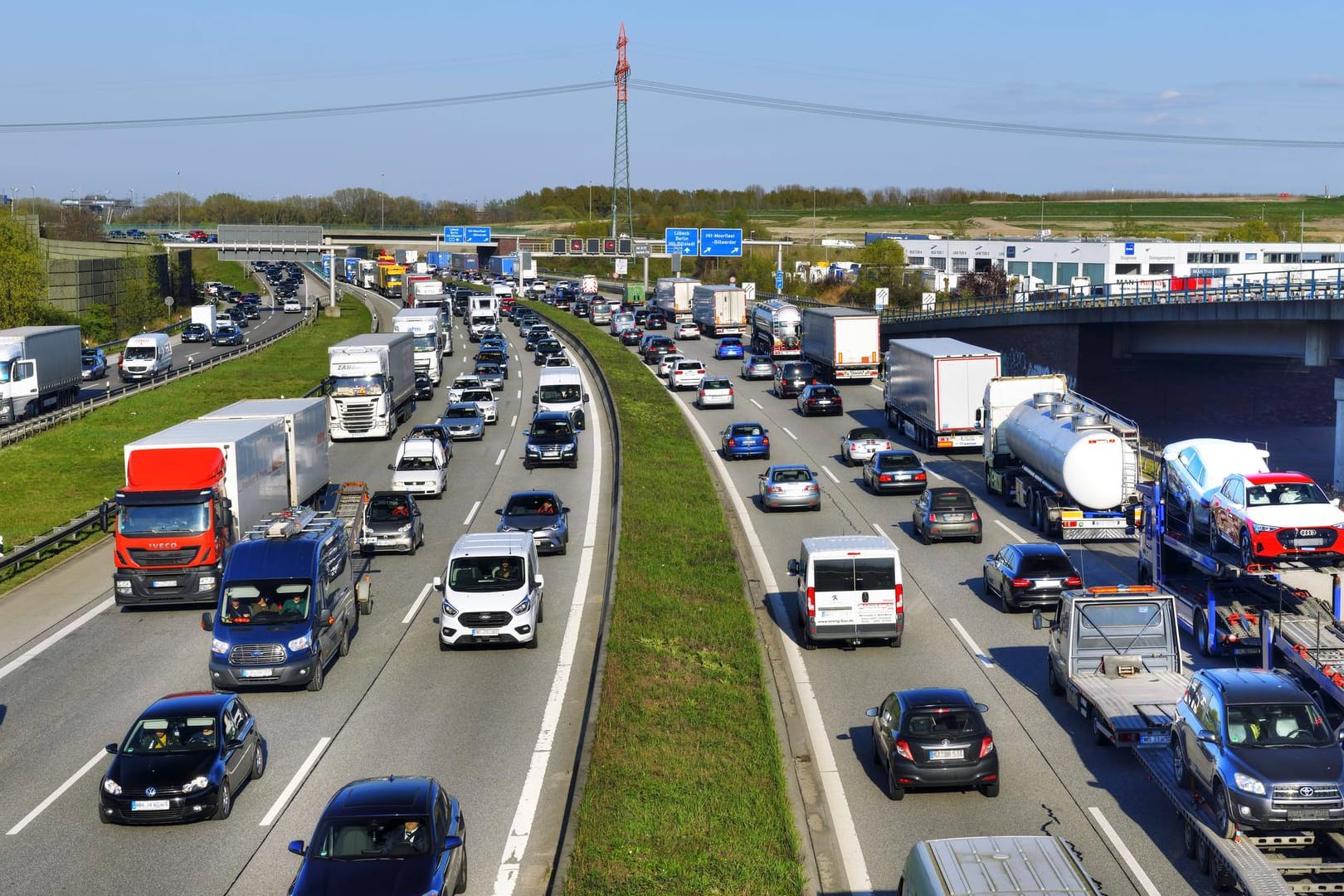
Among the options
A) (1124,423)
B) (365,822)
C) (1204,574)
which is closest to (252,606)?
(365,822)

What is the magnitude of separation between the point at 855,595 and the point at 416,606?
32.7ft

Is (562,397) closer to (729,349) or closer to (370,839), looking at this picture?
(729,349)

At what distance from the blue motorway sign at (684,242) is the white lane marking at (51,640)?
93998 mm

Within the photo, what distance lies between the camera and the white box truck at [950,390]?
4925 cm

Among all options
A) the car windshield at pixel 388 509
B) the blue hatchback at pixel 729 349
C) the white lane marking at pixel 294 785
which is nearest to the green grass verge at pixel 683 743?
the white lane marking at pixel 294 785

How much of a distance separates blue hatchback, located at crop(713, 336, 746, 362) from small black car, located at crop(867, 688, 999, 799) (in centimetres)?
6594

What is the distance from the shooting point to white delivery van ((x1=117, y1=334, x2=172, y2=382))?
76.2 m

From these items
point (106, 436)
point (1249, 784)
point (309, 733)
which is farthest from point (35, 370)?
point (1249, 784)

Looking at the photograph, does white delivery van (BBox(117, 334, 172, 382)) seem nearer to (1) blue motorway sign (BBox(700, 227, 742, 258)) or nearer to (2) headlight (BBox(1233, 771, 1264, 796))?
(1) blue motorway sign (BBox(700, 227, 742, 258))

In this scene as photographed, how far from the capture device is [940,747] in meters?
18.8

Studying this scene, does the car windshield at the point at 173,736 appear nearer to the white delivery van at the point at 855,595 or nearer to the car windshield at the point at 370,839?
the car windshield at the point at 370,839

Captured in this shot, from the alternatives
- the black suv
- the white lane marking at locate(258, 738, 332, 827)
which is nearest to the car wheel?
the white lane marking at locate(258, 738, 332, 827)

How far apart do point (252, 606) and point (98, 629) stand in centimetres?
673

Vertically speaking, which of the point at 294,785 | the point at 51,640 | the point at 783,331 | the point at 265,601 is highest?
the point at 783,331
